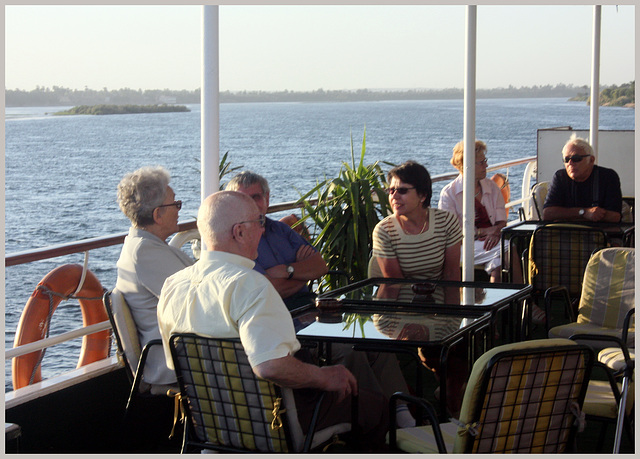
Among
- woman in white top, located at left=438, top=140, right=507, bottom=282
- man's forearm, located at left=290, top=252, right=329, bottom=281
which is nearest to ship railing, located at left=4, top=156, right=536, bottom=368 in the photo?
man's forearm, located at left=290, top=252, right=329, bottom=281

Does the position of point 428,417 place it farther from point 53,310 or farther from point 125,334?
point 53,310

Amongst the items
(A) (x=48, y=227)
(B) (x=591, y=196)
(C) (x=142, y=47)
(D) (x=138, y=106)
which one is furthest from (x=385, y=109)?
(B) (x=591, y=196)

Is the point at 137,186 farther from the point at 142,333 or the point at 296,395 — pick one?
the point at 296,395

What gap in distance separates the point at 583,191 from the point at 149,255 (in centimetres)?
342

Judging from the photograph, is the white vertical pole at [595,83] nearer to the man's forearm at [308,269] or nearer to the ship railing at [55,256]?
the man's forearm at [308,269]

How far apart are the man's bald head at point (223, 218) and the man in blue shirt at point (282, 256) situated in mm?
1321

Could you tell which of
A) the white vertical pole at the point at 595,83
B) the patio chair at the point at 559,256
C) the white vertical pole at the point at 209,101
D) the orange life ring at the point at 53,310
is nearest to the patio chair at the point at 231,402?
the white vertical pole at the point at 209,101

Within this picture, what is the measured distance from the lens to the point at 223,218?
8.04 feet

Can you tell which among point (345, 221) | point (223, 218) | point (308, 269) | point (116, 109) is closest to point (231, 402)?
point (223, 218)

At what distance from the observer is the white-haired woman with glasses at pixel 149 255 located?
3033 mm

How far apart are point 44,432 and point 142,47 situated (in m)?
63.8

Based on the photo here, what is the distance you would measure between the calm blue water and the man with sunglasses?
2162 cm

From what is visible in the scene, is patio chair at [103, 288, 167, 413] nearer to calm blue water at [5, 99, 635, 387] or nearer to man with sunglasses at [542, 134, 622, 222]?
man with sunglasses at [542, 134, 622, 222]

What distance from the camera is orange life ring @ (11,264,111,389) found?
3.99 meters
